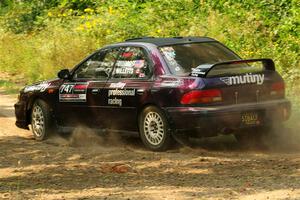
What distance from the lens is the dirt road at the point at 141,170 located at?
7223 millimetres

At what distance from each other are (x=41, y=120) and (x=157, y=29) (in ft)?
20.8

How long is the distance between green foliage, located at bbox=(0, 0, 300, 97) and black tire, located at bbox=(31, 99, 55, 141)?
14.4ft

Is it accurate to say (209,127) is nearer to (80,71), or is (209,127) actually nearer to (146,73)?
(146,73)

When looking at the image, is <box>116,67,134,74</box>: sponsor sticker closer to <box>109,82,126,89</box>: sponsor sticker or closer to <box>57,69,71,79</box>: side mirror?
<box>109,82,126,89</box>: sponsor sticker

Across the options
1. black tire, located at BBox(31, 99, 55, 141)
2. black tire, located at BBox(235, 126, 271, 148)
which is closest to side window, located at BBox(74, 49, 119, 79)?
black tire, located at BBox(31, 99, 55, 141)

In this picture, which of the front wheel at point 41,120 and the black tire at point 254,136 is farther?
the front wheel at point 41,120

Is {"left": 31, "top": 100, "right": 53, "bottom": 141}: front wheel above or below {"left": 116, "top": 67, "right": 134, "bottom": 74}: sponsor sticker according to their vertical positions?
below

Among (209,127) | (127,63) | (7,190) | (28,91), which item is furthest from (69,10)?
(7,190)

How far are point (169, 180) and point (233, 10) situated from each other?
8978mm

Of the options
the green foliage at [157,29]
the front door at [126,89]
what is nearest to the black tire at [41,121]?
the front door at [126,89]

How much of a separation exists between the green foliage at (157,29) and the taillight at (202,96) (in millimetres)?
4146

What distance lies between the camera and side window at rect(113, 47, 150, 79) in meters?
10.2

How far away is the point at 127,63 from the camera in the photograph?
10422 millimetres

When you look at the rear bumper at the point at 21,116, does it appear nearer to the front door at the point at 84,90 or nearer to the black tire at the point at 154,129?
the front door at the point at 84,90
